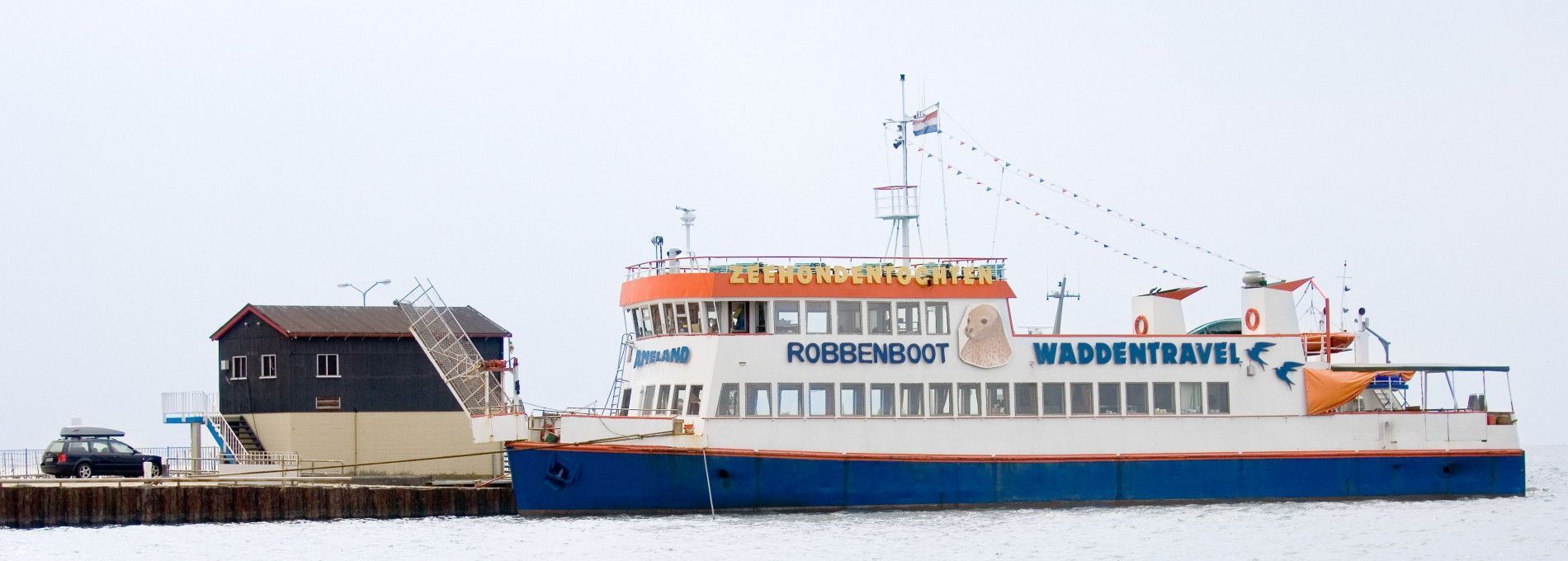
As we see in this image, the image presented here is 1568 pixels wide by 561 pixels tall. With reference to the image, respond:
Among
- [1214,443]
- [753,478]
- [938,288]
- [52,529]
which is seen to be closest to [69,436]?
[52,529]

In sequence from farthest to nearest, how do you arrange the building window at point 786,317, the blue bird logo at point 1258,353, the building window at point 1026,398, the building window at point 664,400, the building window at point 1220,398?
the blue bird logo at point 1258,353 < the building window at point 1220,398 < the building window at point 1026,398 < the building window at point 664,400 < the building window at point 786,317

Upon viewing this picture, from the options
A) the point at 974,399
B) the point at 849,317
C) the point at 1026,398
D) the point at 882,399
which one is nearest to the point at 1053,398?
the point at 1026,398

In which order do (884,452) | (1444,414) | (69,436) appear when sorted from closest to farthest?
(884,452) → (1444,414) → (69,436)

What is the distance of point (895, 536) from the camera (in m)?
39.4

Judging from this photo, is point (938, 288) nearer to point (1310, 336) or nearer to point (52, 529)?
point (1310, 336)

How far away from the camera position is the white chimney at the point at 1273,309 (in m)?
47.8

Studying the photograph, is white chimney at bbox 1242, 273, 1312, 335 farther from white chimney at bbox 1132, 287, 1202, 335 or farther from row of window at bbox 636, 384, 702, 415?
row of window at bbox 636, 384, 702, 415

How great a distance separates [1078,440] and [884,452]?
4.45 m

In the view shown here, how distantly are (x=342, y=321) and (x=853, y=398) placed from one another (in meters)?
22.5

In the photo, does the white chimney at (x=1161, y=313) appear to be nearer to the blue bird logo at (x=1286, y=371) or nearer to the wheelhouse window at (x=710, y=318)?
the blue bird logo at (x=1286, y=371)

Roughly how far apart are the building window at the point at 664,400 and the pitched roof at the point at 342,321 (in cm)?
1742

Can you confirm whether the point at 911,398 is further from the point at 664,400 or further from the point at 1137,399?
the point at 664,400

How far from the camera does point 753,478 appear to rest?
4266 cm

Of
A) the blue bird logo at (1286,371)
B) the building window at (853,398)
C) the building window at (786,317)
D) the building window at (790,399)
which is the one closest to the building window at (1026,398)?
the building window at (853,398)
